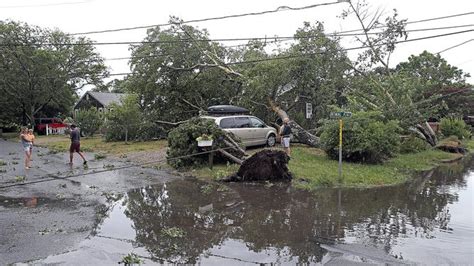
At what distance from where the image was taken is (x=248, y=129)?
1728 centimetres

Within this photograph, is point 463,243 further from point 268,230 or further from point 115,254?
point 115,254

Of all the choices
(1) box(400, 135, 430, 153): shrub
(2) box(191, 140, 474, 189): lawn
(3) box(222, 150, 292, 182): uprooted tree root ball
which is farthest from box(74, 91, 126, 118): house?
(3) box(222, 150, 292, 182): uprooted tree root ball

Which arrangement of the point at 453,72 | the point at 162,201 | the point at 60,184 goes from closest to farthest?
the point at 162,201, the point at 60,184, the point at 453,72

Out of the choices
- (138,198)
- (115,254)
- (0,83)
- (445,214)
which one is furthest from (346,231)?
(0,83)

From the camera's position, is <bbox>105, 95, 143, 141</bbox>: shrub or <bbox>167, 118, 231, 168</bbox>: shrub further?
<bbox>105, 95, 143, 141</bbox>: shrub

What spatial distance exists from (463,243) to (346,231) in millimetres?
1945

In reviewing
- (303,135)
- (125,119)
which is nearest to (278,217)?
(303,135)

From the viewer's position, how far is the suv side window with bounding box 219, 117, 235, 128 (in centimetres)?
1617

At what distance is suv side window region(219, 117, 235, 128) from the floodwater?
4.42 metres

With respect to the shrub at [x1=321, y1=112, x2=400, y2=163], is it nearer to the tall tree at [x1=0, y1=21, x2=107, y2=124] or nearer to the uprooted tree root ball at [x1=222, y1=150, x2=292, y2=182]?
the uprooted tree root ball at [x1=222, y1=150, x2=292, y2=182]

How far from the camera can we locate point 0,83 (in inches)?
Answer: 1341

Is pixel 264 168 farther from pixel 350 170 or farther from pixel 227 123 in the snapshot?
pixel 227 123

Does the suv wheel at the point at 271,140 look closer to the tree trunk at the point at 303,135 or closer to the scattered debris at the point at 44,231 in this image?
the tree trunk at the point at 303,135

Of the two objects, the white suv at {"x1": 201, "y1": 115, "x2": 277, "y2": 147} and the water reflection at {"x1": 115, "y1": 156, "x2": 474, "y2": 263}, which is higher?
the white suv at {"x1": 201, "y1": 115, "x2": 277, "y2": 147}
